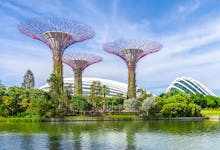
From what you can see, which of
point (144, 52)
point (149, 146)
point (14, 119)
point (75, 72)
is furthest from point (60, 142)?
point (75, 72)

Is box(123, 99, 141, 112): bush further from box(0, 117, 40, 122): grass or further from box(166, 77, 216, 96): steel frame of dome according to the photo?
box(166, 77, 216, 96): steel frame of dome

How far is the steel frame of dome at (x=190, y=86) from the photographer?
470ft

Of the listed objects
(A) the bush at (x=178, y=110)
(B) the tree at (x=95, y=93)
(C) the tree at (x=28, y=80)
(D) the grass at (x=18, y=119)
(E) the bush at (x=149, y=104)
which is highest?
(C) the tree at (x=28, y=80)

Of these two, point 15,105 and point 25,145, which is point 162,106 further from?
point 25,145

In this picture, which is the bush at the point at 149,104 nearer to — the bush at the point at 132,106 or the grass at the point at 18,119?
the bush at the point at 132,106

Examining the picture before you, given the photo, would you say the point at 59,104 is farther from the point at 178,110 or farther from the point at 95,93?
the point at 178,110

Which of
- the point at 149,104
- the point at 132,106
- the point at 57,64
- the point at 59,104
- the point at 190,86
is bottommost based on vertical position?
the point at 132,106

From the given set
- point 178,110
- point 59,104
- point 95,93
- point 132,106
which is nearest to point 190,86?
point 95,93

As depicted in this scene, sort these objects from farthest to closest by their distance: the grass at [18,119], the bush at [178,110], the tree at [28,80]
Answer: the tree at [28,80], the bush at [178,110], the grass at [18,119]

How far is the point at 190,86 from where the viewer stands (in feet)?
474

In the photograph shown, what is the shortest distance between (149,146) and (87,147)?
4.44m

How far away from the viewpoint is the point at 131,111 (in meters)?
69.8

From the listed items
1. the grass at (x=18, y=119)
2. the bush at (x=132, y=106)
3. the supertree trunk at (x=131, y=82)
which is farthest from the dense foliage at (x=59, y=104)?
the supertree trunk at (x=131, y=82)

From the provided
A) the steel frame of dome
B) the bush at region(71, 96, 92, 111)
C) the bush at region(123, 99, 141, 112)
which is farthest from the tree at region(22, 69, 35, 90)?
the steel frame of dome
